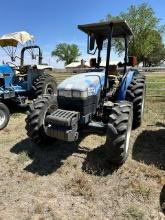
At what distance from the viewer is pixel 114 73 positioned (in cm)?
671

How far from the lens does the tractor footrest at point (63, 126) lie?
4.71 m

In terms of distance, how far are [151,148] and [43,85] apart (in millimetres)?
4740

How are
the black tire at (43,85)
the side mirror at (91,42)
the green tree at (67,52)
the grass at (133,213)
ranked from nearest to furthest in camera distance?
the grass at (133,213) → the side mirror at (91,42) → the black tire at (43,85) → the green tree at (67,52)

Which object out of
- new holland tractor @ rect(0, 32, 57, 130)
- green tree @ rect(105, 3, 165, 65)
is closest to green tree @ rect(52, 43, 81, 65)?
green tree @ rect(105, 3, 165, 65)

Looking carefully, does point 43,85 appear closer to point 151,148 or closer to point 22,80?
point 22,80

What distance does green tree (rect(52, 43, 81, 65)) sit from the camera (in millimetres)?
89125

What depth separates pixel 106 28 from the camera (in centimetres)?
618

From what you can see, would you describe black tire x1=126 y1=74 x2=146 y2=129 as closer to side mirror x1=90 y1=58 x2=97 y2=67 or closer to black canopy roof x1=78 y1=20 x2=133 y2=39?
side mirror x1=90 y1=58 x2=97 y2=67

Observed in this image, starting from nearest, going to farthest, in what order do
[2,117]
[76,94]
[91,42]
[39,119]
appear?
[76,94] < [39,119] < [91,42] < [2,117]

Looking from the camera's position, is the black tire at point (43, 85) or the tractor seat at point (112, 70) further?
the black tire at point (43, 85)

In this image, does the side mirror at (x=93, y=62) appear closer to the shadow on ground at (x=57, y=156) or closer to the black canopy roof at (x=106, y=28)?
the black canopy roof at (x=106, y=28)

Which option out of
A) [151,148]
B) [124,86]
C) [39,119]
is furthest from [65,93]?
[151,148]

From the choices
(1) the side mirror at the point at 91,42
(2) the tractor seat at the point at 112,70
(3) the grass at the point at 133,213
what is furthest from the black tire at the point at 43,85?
(3) the grass at the point at 133,213

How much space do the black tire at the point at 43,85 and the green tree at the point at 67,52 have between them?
80.3m
